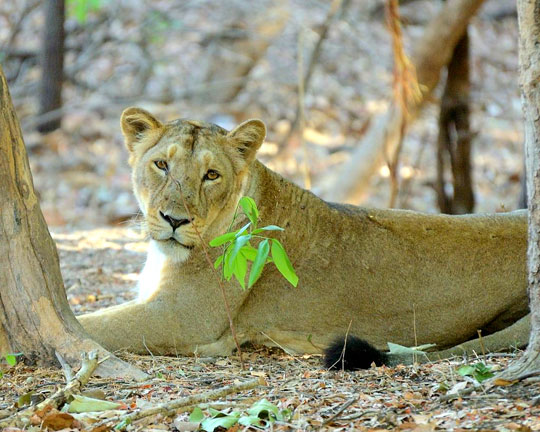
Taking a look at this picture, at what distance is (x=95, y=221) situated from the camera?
1260 centimetres

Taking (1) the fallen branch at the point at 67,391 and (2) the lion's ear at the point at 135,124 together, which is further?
(2) the lion's ear at the point at 135,124

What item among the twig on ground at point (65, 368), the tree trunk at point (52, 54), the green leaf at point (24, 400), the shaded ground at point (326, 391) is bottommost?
the shaded ground at point (326, 391)

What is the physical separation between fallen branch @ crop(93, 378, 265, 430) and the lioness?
149 cm

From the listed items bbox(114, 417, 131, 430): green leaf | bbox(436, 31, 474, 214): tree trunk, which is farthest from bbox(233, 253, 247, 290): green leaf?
bbox(436, 31, 474, 214): tree trunk

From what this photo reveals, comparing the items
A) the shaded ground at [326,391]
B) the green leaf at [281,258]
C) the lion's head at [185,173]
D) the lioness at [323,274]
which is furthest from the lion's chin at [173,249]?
the green leaf at [281,258]

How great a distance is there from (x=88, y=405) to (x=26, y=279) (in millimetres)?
1027

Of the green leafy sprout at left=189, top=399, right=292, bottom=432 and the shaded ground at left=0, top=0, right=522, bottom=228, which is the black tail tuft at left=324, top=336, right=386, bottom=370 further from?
the shaded ground at left=0, top=0, right=522, bottom=228

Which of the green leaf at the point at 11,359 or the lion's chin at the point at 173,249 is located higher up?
the lion's chin at the point at 173,249

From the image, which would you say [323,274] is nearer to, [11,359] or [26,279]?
[26,279]

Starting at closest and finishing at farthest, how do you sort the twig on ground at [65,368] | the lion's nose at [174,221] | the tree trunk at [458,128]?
the twig on ground at [65,368] < the lion's nose at [174,221] < the tree trunk at [458,128]

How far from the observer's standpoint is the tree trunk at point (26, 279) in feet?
13.4

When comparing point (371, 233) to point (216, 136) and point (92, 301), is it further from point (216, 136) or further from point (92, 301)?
point (92, 301)

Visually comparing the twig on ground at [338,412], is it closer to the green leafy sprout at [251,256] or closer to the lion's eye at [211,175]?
the green leafy sprout at [251,256]

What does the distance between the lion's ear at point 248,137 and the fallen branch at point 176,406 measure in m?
1.94
